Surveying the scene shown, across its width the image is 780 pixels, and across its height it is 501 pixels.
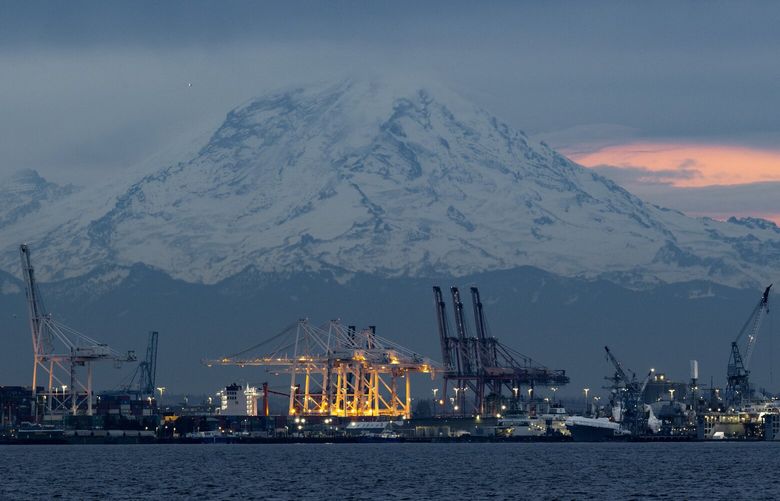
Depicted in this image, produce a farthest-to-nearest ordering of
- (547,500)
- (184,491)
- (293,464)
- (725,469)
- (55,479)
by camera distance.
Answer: (293,464) < (725,469) < (55,479) < (184,491) < (547,500)

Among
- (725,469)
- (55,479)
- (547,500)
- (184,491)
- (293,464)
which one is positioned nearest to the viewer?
(547,500)

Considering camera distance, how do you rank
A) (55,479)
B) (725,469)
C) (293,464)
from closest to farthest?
1. (55,479)
2. (725,469)
3. (293,464)

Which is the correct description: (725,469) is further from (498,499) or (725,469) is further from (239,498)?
(239,498)

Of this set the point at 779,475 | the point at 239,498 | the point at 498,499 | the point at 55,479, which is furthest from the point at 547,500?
the point at 55,479

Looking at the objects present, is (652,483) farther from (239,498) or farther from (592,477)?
(239,498)

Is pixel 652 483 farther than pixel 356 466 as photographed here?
No

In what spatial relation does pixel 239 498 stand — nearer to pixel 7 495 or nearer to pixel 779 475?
pixel 7 495

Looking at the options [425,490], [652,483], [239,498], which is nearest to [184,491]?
[239,498]

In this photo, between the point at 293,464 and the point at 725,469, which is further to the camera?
the point at 293,464
